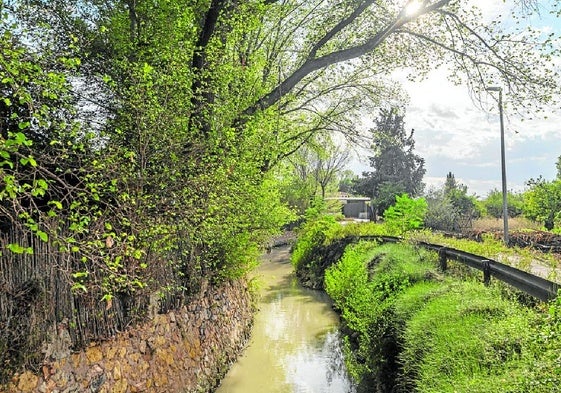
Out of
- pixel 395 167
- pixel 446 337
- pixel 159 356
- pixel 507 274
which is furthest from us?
pixel 395 167

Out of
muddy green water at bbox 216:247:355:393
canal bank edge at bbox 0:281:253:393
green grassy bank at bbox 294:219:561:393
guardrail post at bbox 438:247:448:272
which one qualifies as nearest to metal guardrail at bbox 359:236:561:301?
guardrail post at bbox 438:247:448:272

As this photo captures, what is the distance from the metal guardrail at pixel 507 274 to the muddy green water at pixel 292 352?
3162mm

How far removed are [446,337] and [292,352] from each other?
652 centimetres

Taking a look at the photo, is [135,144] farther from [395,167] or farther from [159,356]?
[395,167]

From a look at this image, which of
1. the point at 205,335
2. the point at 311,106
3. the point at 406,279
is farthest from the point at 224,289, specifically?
the point at 311,106

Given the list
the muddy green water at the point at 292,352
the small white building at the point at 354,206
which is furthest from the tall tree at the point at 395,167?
Result: the muddy green water at the point at 292,352

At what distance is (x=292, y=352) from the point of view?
1146cm

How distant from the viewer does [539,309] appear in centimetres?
562

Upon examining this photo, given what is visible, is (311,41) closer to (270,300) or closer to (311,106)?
(311,106)

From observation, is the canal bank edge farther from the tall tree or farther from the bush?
the tall tree

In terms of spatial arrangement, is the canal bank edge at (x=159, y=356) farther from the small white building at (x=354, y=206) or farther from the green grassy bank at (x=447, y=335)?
the small white building at (x=354, y=206)

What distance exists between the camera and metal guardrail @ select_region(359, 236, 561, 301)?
549 cm

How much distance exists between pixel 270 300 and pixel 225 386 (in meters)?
8.66

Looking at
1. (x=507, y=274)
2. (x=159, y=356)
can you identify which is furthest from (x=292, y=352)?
(x=507, y=274)
